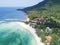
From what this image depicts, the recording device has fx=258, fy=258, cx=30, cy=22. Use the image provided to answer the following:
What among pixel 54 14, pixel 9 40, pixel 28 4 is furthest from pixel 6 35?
→ pixel 28 4

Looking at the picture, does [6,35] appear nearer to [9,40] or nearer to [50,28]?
[9,40]

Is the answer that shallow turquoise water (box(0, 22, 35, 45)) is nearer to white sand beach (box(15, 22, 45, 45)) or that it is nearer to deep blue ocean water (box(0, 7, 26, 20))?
white sand beach (box(15, 22, 45, 45))

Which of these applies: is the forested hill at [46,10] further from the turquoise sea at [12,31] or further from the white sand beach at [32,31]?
the white sand beach at [32,31]

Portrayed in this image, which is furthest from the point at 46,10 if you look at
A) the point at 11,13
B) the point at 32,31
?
the point at 32,31

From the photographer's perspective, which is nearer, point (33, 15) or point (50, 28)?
point (50, 28)

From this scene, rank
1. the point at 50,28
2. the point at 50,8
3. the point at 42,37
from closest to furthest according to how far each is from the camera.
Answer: the point at 42,37 → the point at 50,28 → the point at 50,8

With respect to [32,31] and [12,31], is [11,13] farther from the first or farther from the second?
[32,31]
